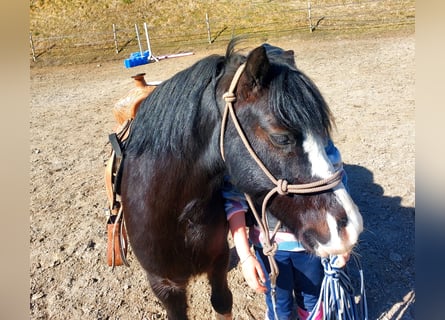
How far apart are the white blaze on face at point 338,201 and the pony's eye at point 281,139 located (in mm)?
58

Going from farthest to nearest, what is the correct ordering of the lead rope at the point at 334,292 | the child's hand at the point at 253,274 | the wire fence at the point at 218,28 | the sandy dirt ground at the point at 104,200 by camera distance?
the wire fence at the point at 218,28 < the sandy dirt ground at the point at 104,200 < the lead rope at the point at 334,292 < the child's hand at the point at 253,274

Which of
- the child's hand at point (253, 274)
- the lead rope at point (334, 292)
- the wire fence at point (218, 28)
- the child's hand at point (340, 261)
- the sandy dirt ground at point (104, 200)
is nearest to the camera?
the child's hand at point (253, 274)

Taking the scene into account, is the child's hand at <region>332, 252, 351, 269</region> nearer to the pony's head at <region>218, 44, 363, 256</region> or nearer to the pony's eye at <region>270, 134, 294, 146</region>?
the pony's head at <region>218, 44, 363, 256</region>

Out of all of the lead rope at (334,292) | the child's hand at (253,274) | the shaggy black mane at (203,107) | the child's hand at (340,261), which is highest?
the shaggy black mane at (203,107)

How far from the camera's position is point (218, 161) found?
1489mm

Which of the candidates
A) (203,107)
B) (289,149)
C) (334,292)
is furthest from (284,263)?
(203,107)

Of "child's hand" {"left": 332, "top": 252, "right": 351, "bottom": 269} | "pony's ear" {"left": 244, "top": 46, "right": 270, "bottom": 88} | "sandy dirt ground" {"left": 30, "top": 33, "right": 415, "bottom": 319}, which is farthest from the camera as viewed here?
"sandy dirt ground" {"left": 30, "top": 33, "right": 415, "bottom": 319}

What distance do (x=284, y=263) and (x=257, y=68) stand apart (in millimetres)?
1250

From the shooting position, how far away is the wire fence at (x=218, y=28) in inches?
525

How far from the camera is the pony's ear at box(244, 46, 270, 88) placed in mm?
1257

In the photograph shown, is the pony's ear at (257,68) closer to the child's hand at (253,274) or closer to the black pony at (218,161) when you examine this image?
the black pony at (218,161)

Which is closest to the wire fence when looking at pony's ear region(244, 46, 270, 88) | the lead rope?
the lead rope

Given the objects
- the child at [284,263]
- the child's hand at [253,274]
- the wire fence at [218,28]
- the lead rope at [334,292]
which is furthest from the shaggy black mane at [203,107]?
the wire fence at [218,28]
